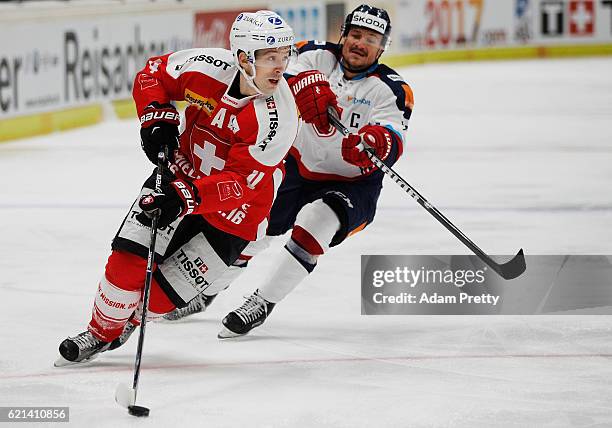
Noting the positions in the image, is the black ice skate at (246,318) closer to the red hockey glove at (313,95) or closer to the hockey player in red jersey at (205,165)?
the hockey player in red jersey at (205,165)

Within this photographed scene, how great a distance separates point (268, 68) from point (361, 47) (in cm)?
82

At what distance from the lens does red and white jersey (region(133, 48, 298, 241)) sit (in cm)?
332

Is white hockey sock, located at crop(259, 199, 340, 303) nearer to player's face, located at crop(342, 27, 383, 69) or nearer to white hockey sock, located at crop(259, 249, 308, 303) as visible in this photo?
white hockey sock, located at crop(259, 249, 308, 303)

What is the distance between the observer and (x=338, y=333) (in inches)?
155

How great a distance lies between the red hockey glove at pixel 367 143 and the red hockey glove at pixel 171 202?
87cm

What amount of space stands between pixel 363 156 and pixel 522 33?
13358mm

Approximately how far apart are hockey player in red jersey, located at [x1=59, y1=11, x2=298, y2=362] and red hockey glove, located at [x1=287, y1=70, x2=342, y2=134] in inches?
18.6

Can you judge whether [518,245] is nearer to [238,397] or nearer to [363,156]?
[363,156]

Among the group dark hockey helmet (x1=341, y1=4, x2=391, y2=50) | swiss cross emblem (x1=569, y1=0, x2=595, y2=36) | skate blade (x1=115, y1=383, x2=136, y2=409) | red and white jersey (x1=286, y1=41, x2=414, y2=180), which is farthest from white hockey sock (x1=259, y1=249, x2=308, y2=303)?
swiss cross emblem (x1=569, y1=0, x2=595, y2=36)

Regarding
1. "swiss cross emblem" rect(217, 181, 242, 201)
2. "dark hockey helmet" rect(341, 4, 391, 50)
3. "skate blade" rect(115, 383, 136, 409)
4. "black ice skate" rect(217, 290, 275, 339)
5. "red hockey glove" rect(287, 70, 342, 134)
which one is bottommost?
"black ice skate" rect(217, 290, 275, 339)

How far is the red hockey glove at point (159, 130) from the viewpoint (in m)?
3.40

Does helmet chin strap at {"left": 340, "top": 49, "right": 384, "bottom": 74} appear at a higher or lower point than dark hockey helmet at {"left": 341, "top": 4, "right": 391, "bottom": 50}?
lower

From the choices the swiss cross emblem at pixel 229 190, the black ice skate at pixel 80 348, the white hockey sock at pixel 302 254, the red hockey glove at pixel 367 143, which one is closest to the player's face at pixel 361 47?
the red hockey glove at pixel 367 143

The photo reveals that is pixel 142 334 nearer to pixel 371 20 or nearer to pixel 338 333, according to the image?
pixel 338 333
